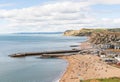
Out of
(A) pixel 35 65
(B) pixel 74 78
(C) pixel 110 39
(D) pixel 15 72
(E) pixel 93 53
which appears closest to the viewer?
(B) pixel 74 78

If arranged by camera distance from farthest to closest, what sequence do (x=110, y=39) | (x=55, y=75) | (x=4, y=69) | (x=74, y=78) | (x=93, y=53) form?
(x=110, y=39) < (x=93, y=53) < (x=4, y=69) < (x=55, y=75) < (x=74, y=78)

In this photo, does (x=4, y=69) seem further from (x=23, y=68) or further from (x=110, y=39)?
(x=110, y=39)

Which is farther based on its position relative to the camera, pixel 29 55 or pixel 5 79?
pixel 29 55

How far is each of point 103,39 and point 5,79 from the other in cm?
10413

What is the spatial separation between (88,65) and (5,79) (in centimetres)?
3059

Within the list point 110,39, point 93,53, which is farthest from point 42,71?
point 110,39

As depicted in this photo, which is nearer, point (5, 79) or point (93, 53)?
point (5, 79)

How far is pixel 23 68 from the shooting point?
94.4m

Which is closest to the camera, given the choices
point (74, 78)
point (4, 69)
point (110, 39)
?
point (74, 78)

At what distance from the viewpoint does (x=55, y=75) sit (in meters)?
79.6

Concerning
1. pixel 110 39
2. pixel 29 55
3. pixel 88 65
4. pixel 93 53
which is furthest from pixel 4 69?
pixel 110 39

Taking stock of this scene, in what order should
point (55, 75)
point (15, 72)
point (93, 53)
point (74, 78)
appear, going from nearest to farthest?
point (74, 78)
point (55, 75)
point (15, 72)
point (93, 53)

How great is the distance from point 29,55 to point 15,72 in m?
46.9

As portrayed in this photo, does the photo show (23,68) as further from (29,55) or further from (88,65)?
(29,55)
